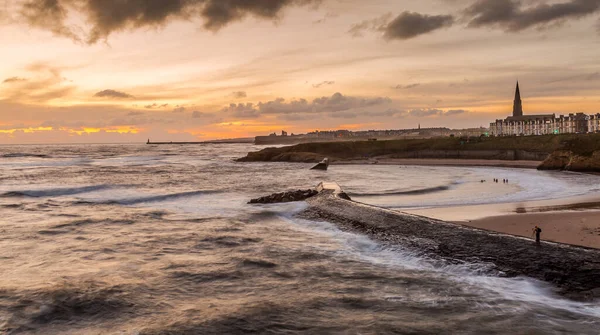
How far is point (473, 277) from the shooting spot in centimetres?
977

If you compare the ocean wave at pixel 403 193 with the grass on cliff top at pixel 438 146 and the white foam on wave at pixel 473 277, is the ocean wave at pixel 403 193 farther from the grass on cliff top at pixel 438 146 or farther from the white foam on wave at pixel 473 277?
the grass on cliff top at pixel 438 146

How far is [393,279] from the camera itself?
9906 mm

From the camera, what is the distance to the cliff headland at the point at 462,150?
5016 cm

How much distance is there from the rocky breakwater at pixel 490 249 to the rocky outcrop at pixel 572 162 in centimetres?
3516

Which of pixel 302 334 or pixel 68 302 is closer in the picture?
pixel 302 334

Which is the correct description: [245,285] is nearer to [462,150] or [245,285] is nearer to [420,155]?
[420,155]

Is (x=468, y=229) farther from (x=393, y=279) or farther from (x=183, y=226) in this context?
(x=183, y=226)

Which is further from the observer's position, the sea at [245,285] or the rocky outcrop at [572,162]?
the rocky outcrop at [572,162]

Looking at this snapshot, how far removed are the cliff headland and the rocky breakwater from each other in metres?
38.9

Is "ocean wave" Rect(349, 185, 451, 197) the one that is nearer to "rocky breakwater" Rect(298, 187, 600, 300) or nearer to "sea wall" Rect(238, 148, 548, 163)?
"rocky breakwater" Rect(298, 187, 600, 300)

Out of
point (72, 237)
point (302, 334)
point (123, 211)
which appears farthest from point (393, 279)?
point (123, 211)

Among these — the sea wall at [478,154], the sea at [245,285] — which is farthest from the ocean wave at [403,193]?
the sea wall at [478,154]

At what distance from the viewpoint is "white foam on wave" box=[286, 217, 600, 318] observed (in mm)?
8102

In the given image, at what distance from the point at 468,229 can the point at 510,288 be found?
12.3ft
